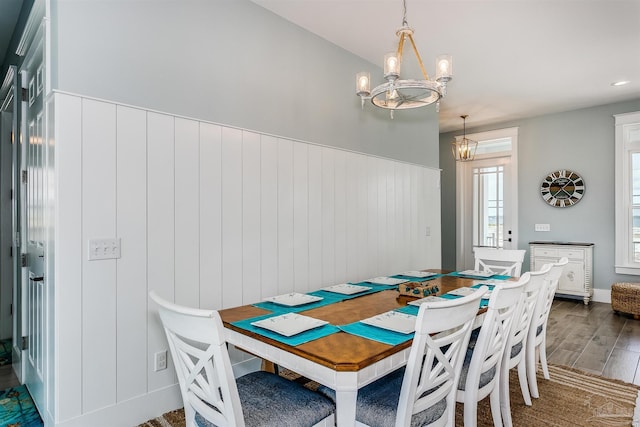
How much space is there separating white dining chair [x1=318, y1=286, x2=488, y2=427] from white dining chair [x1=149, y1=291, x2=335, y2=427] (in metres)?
0.17

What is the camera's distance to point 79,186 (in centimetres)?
194

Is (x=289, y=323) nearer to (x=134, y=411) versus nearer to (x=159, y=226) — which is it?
(x=159, y=226)

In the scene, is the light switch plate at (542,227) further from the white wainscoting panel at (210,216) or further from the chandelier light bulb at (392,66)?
the white wainscoting panel at (210,216)

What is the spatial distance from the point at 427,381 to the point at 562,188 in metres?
5.54

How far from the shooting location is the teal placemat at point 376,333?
4.92 feet

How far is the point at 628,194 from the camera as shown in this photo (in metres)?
5.09

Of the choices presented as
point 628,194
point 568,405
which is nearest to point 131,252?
point 568,405

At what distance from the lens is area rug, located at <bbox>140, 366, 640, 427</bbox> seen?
7.14ft

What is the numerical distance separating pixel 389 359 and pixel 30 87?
2887 mm

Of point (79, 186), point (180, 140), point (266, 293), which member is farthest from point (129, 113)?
point (266, 293)

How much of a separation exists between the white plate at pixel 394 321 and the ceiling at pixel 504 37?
92.1 inches

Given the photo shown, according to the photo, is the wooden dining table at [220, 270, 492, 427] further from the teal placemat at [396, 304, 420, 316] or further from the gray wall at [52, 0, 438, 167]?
the gray wall at [52, 0, 438, 167]

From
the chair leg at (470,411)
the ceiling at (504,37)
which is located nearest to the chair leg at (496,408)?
the chair leg at (470,411)

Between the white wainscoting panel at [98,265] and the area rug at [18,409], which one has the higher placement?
the white wainscoting panel at [98,265]
